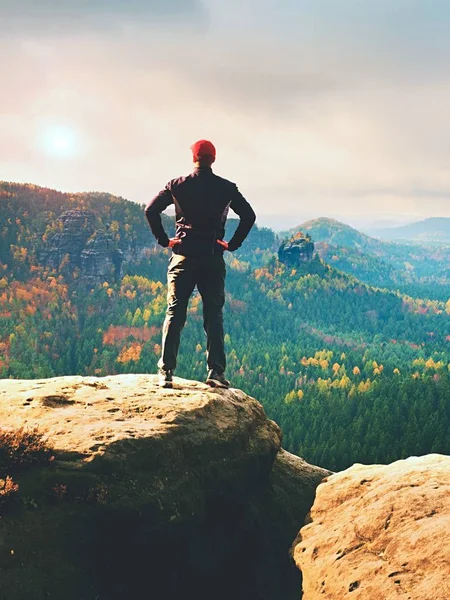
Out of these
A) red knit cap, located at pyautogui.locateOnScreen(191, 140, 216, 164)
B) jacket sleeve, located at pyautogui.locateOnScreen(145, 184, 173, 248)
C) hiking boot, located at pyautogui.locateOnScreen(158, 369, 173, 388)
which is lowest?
hiking boot, located at pyautogui.locateOnScreen(158, 369, 173, 388)

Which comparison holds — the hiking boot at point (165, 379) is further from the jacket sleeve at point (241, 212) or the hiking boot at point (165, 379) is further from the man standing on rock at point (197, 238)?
the jacket sleeve at point (241, 212)

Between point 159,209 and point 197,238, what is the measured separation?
4.04ft

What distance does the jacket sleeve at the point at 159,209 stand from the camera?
11805mm

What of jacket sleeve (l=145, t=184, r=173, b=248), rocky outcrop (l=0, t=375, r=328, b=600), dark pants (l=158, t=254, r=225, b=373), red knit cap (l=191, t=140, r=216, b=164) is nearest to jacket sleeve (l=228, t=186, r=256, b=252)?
dark pants (l=158, t=254, r=225, b=373)

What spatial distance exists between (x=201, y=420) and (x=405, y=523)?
4493mm

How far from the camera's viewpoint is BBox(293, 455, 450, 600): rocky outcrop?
796cm

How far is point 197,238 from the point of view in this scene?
1174 cm

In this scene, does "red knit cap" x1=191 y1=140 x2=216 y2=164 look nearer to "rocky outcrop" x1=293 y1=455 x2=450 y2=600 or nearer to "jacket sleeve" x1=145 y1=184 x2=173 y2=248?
"jacket sleeve" x1=145 y1=184 x2=173 y2=248

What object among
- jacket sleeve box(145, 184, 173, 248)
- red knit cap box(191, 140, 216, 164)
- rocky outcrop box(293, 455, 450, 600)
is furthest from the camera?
jacket sleeve box(145, 184, 173, 248)

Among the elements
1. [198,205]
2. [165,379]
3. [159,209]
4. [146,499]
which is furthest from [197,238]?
[146,499]

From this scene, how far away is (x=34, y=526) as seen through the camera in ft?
26.1


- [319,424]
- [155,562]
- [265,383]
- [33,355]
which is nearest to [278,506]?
[155,562]

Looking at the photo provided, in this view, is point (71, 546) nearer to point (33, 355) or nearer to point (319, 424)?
point (319, 424)

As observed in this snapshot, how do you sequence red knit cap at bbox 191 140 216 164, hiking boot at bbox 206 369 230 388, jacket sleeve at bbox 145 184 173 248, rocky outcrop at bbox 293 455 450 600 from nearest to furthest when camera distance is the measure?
rocky outcrop at bbox 293 455 450 600, red knit cap at bbox 191 140 216 164, jacket sleeve at bbox 145 184 173 248, hiking boot at bbox 206 369 230 388
